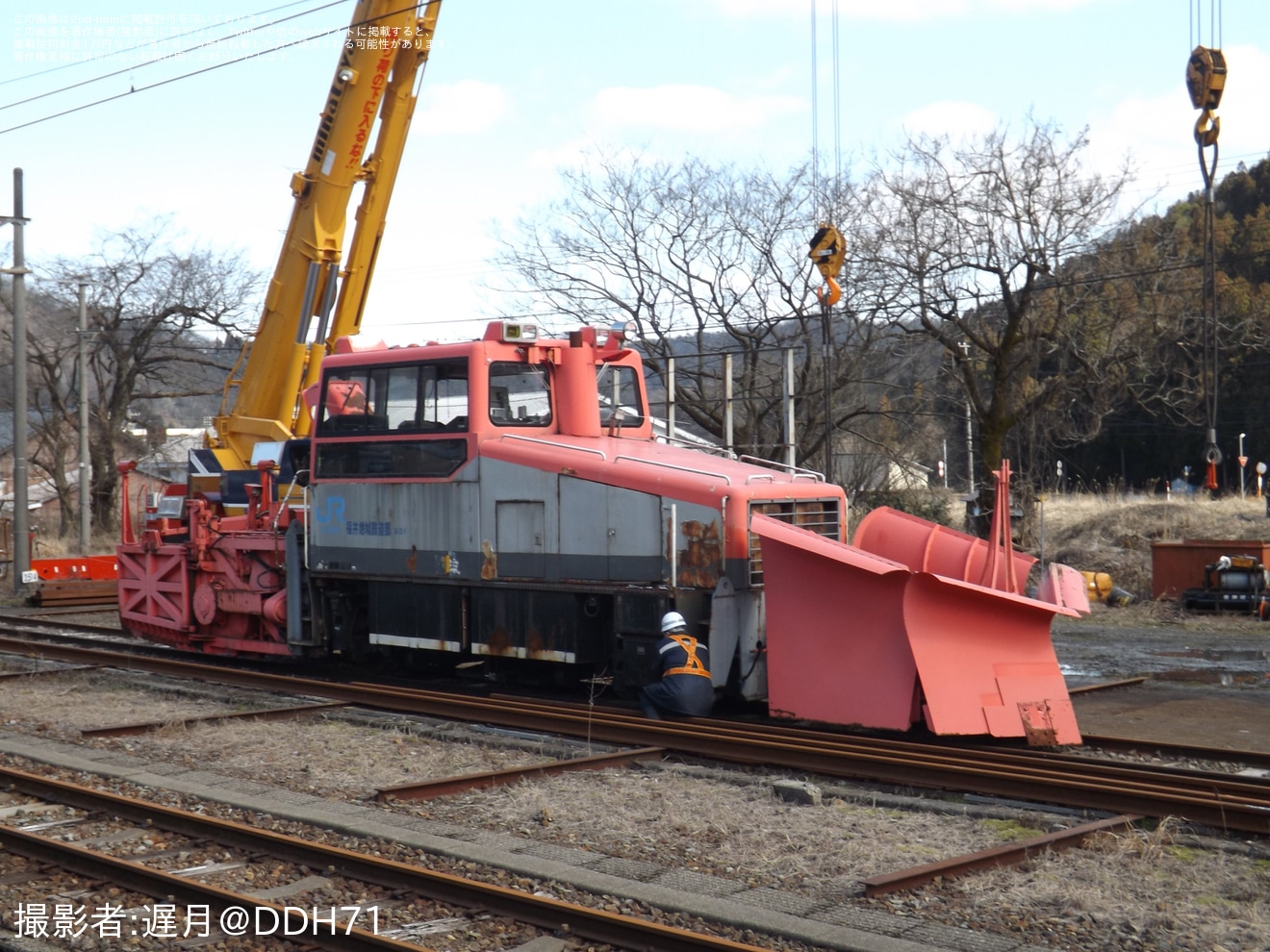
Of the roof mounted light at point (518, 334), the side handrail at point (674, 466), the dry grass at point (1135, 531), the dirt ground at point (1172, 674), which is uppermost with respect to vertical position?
the roof mounted light at point (518, 334)

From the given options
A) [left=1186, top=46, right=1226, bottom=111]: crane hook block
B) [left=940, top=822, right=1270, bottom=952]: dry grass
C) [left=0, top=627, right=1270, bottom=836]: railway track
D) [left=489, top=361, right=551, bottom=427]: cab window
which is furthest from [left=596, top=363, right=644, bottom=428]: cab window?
[left=940, top=822, right=1270, bottom=952]: dry grass

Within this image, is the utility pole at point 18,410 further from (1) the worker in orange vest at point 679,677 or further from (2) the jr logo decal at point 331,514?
(1) the worker in orange vest at point 679,677

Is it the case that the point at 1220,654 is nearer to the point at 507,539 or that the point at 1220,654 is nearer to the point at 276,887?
the point at 507,539

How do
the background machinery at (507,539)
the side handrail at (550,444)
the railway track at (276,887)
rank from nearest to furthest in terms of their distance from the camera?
the railway track at (276,887)
the background machinery at (507,539)
the side handrail at (550,444)

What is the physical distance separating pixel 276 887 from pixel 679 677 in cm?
A: 428

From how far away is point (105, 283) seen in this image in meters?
36.9

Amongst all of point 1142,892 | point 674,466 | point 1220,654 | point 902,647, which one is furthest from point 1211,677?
point 1142,892

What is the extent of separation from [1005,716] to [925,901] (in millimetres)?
3673

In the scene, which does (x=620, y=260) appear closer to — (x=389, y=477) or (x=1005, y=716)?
(x=389, y=477)

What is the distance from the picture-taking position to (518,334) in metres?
11.3

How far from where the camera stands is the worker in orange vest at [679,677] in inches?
377

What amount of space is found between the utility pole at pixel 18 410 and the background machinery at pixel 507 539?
30.6 feet

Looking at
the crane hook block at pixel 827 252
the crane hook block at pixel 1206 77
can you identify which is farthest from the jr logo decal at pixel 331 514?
the crane hook block at pixel 1206 77

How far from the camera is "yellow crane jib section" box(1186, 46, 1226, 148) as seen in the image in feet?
35.1
